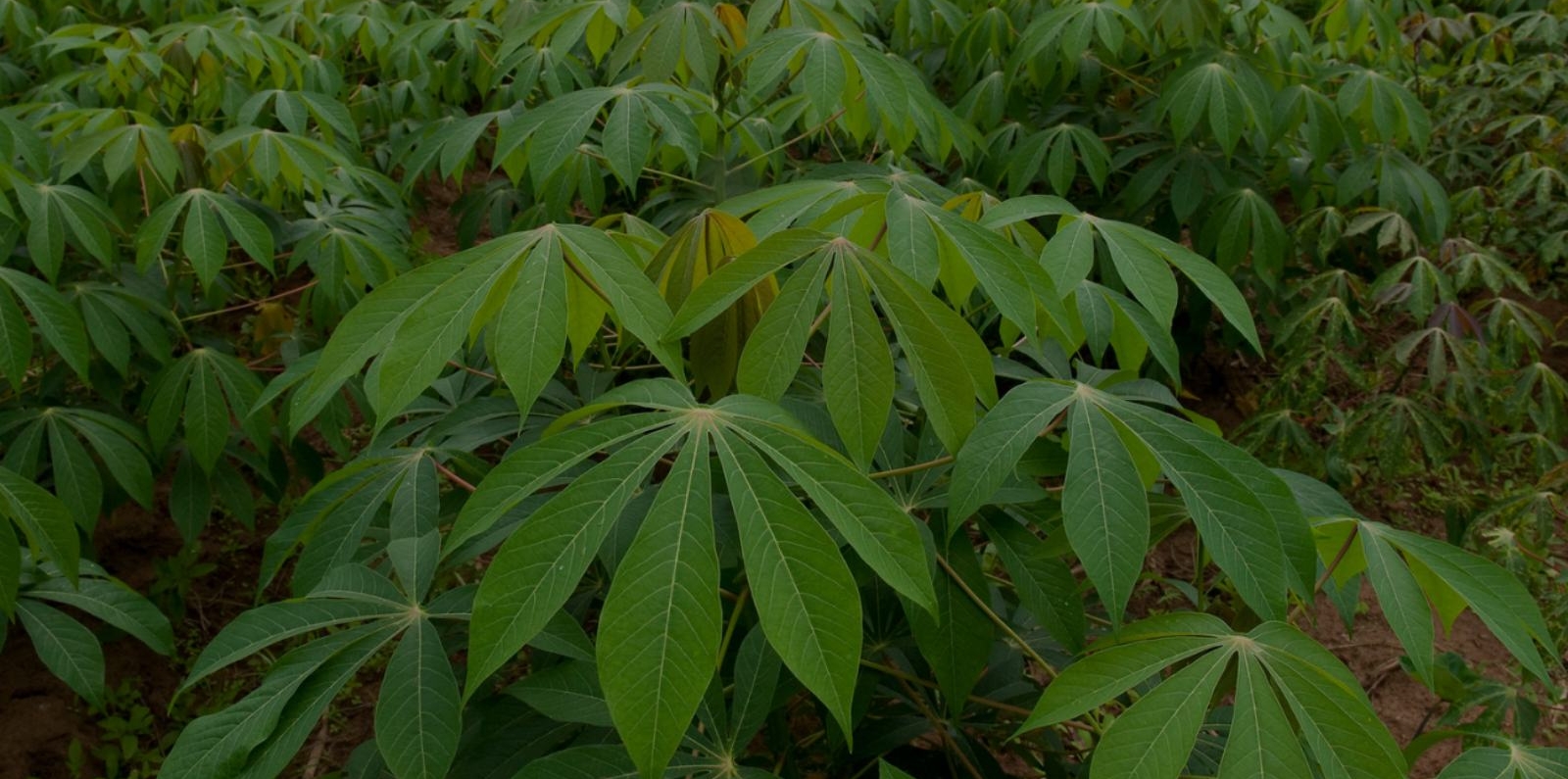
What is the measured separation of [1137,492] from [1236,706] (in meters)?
0.19

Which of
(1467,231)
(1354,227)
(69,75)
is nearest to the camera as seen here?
(69,75)

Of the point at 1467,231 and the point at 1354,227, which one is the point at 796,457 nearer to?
the point at 1354,227

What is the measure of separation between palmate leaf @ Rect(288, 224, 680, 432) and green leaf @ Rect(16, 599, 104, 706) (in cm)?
85

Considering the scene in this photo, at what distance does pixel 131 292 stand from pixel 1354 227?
115 inches

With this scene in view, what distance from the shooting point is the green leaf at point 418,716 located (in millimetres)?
942

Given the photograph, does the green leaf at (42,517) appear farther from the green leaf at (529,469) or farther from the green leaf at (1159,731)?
the green leaf at (1159,731)

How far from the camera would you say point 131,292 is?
196cm

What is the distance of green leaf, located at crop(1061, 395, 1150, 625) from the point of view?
86 centimetres

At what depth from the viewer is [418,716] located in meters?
0.97

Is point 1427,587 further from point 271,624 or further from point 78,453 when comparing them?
point 78,453

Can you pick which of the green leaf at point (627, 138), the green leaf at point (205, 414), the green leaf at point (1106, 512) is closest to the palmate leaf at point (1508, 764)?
the green leaf at point (1106, 512)

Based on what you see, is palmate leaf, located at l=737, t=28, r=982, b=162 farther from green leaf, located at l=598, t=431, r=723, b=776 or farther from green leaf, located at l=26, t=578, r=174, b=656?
green leaf, located at l=26, t=578, r=174, b=656

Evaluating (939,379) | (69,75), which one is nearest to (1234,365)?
(939,379)

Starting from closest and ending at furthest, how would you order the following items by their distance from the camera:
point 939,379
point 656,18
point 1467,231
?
point 939,379, point 656,18, point 1467,231
